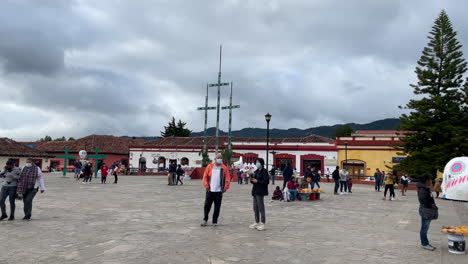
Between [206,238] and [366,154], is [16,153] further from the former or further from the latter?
[206,238]

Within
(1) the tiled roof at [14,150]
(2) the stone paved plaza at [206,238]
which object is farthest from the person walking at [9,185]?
(1) the tiled roof at [14,150]

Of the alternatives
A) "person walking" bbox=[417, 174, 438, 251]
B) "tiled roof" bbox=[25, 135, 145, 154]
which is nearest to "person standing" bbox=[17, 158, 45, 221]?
"person walking" bbox=[417, 174, 438, 251]

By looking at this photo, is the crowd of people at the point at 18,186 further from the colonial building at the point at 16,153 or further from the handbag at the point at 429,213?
the colonial building at the point at 16,153

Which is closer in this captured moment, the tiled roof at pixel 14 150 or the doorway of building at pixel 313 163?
the doorway of building at pixel 313 163

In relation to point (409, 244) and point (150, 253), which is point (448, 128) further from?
point (150, 253)

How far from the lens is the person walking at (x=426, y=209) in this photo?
240 inches

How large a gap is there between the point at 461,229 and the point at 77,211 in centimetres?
916

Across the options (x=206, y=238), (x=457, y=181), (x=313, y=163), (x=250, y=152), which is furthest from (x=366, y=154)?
(x=206, y=238)

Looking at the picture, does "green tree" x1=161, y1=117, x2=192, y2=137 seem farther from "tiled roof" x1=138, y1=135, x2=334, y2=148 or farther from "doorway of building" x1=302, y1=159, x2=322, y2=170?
"doorway of building" x1=302, y1=159, x2=322, y2=170

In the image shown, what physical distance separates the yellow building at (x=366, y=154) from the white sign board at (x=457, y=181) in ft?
84.5

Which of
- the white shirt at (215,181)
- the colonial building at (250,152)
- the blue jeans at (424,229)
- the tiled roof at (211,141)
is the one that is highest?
the tiled roof at (211,141)

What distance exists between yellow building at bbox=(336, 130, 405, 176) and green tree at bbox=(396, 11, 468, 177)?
195 inches

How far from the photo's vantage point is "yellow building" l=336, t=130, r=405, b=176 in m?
34.9

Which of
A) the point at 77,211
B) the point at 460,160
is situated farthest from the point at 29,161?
the point at 460,160
